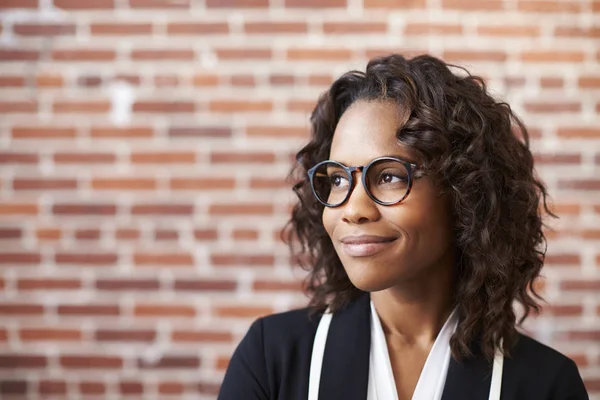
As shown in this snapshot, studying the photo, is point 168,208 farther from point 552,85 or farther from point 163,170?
point 552,85

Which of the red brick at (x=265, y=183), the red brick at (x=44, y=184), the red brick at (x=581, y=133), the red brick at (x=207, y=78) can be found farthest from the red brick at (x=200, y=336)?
the red brick at (x=581, y=133)

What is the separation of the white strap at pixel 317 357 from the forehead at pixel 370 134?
1.40 feet

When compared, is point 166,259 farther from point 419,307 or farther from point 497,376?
point 497,376

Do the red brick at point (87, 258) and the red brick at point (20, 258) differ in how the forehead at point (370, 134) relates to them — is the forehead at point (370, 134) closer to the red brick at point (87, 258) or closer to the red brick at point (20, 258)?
the red brick at point (87, 258)

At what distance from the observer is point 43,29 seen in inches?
82.6

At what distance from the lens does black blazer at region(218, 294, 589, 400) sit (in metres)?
1.37

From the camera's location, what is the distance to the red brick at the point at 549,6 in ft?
6.86

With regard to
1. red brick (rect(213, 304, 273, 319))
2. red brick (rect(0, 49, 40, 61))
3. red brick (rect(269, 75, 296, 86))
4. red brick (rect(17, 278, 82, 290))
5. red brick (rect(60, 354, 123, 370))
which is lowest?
red brick (rect(60, 354, 123, 370))

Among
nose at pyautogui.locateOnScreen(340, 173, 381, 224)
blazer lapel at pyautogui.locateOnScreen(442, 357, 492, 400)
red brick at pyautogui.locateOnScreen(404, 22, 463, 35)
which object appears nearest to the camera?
nose at pyautogui.locateOnScreen(340, 173, 381, 224)

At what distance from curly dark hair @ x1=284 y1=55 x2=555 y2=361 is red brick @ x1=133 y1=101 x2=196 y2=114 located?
714mm

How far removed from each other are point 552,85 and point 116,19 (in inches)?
60.6

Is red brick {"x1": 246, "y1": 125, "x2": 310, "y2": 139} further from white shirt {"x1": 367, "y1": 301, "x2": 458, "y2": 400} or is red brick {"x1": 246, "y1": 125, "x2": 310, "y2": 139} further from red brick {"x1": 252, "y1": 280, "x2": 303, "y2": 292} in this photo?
white shirt {"x1": 367, "y1": 301, "x2": 458, "y2": 400}

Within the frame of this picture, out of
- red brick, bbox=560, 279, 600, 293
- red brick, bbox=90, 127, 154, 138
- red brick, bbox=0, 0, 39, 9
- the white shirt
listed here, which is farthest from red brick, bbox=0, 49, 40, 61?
red brick, bbox=560, 279, 600, 293

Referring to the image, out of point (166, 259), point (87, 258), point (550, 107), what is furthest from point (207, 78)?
point (550, 107)
